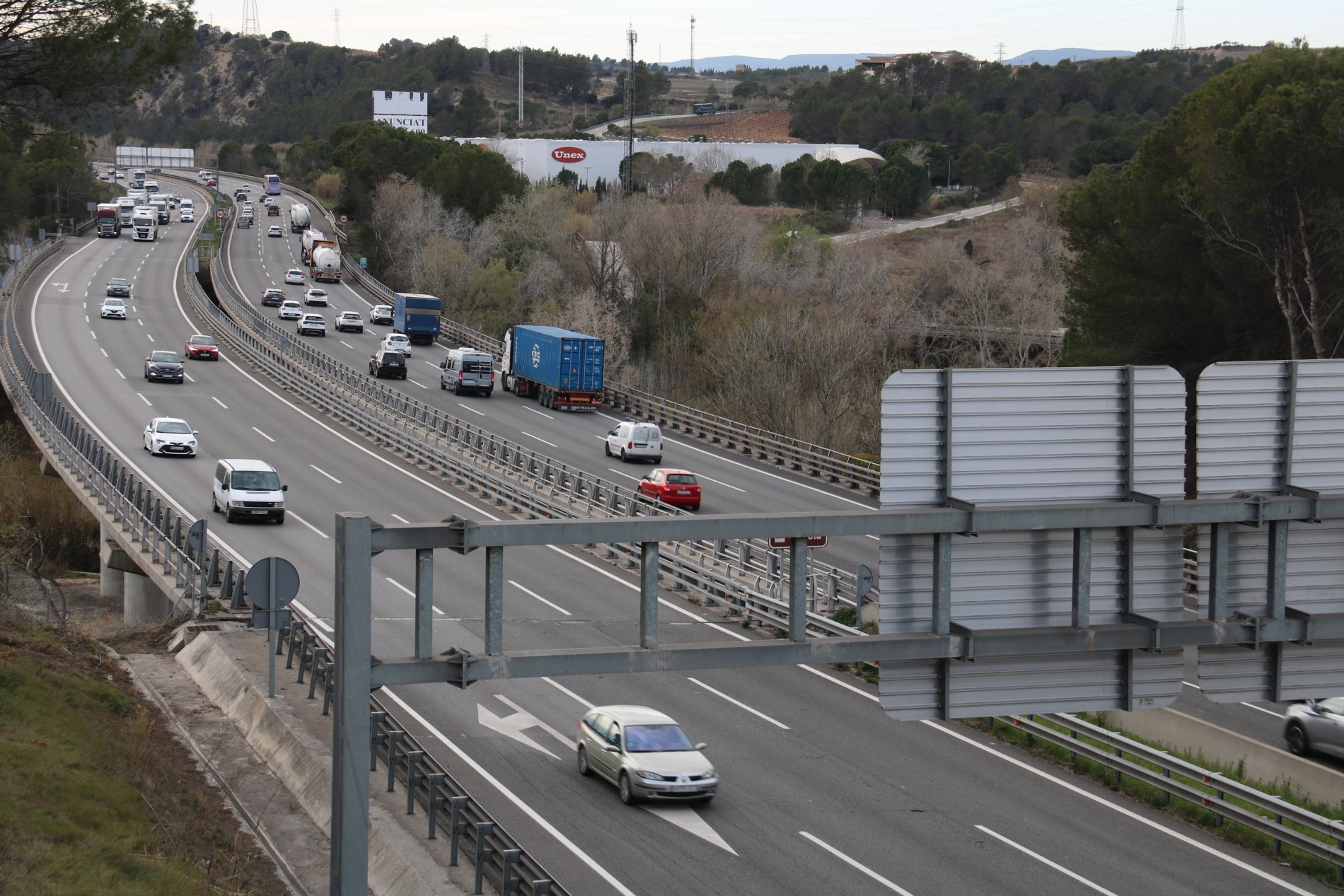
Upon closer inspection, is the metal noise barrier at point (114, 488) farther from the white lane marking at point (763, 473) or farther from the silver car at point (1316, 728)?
the silver car at point (1316, 728)

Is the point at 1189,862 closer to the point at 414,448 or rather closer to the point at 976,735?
the point at 976,735

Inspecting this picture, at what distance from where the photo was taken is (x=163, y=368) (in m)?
56.8

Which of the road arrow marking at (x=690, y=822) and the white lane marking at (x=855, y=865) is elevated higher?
the road arrow marking at (x=690, y=822)

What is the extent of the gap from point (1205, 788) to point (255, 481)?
2516cm

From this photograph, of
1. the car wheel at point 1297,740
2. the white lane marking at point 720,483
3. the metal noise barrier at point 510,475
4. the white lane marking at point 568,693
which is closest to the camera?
the car wheel at point 1297,740

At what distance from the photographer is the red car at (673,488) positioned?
1479 inches

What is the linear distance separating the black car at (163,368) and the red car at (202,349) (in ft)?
20.4

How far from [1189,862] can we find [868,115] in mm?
176898

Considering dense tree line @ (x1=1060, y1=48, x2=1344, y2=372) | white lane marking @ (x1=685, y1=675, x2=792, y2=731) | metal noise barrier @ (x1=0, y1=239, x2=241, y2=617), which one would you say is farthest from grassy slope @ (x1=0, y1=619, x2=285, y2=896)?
dense tree line @ (x1=1060, y1=48, x2=1344, y2=372)

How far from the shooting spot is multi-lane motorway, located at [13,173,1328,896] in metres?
16.2

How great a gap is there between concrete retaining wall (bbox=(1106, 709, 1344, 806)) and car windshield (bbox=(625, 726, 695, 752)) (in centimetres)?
589

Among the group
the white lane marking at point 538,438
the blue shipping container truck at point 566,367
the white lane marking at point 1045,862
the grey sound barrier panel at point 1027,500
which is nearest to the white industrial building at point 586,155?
the blue shipping container truck at point 566,367

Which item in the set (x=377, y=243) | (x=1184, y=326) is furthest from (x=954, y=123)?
(x=1184, y=326)

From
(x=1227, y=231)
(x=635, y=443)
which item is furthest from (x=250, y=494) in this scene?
(x=1227, y=231)
